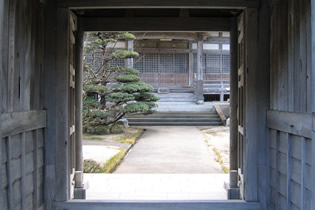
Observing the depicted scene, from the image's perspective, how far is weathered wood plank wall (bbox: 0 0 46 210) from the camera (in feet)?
8.24

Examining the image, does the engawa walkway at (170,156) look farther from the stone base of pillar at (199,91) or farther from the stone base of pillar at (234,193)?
the stone base of pillar at (199,91)

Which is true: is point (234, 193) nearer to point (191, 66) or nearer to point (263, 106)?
point (263, 106)

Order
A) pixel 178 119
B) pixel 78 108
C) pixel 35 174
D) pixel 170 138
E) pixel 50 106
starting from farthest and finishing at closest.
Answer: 1. pixel 178 119
2. pixel 170 138
3. pixel 78 108
4. pixel 50 106
5. pixel 35 174

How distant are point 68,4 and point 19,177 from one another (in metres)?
2.01

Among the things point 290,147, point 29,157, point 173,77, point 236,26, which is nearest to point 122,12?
point 236,26

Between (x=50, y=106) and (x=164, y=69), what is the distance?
18.1 meters

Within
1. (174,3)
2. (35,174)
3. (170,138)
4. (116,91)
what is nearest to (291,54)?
(174,3)

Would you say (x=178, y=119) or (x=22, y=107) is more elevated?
(x=22, y=107)

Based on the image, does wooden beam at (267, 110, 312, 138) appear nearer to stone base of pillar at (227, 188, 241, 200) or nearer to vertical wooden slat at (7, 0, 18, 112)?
stone base of pillar at (227, 188, 241, 200)

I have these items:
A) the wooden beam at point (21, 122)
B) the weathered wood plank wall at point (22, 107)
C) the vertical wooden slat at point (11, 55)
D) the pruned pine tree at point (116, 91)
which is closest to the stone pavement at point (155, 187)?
the weathered wood plank wall at point (22, 107)

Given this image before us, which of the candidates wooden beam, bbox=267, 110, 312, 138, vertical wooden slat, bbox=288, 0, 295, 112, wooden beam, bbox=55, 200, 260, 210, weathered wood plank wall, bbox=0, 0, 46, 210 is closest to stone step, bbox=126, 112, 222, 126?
wooden beam, bbox=55, 200, 260, 210

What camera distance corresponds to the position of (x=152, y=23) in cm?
489

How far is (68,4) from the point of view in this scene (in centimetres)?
377

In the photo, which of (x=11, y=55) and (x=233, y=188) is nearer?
(x=11, y=55)
